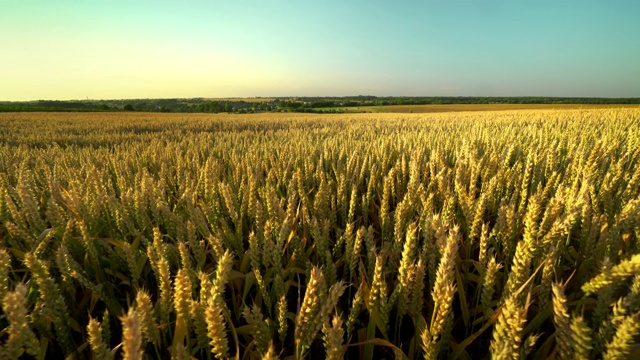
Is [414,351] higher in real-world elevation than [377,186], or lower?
lower

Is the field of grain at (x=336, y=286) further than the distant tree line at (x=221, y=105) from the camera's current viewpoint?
No

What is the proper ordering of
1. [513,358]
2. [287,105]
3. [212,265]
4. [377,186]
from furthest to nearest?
[287,105], [377,186], [212,265], [513,358]

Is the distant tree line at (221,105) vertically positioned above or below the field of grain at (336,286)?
above

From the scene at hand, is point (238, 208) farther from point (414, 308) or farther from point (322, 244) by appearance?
point (414, 308)

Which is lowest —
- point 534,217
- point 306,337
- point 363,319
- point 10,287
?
point 363,319

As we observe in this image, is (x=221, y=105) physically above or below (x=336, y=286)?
above

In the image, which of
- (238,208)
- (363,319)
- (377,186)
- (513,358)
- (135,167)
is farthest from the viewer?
(135,167)

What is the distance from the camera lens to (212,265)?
1525 millimetres

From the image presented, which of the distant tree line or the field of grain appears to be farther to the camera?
the distant tree line

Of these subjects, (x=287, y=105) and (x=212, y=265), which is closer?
(x=212, y=265)

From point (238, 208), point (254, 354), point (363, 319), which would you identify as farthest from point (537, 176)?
point (254, 354)

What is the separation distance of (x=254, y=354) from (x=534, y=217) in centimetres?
93

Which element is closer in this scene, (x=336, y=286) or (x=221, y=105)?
(x=336, y=286)

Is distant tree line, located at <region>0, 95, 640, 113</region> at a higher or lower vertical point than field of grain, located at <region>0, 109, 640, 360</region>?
higher
